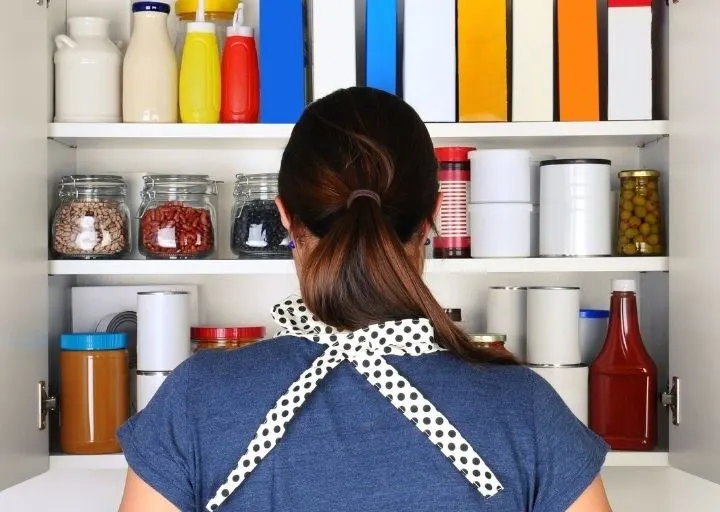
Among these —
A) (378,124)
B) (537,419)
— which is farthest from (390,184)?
(537,419)

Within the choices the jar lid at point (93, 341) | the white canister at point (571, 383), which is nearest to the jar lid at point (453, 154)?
the white canister at point (571, 383)

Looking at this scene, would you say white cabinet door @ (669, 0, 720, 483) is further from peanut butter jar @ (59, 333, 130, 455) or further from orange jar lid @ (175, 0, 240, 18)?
peanut butter jar @ (59, 333, 130, 455)

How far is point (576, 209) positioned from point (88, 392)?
0.78 m

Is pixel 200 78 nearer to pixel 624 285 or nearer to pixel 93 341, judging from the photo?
pixel 93 341

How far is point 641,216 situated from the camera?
1.62 m

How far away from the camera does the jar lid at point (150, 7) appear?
1.59 m

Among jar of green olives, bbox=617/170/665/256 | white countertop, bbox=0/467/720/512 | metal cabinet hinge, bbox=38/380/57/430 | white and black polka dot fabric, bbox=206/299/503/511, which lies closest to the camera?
white and black polka dot fabric, bbox=206/299/503/511

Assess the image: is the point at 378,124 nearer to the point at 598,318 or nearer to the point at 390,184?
the point at 390,184

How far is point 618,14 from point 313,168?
33.6 inches

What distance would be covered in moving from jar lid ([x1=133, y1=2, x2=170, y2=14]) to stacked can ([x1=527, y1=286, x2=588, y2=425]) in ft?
2.32

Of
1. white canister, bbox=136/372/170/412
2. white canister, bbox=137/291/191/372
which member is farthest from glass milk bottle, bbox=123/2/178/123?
white canister, bbox=136/372/170/412

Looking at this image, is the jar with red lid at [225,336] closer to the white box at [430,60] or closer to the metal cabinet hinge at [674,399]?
the white box at [430,60]

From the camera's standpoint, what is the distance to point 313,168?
927 millimetres

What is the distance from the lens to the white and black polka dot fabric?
882 millimetres
